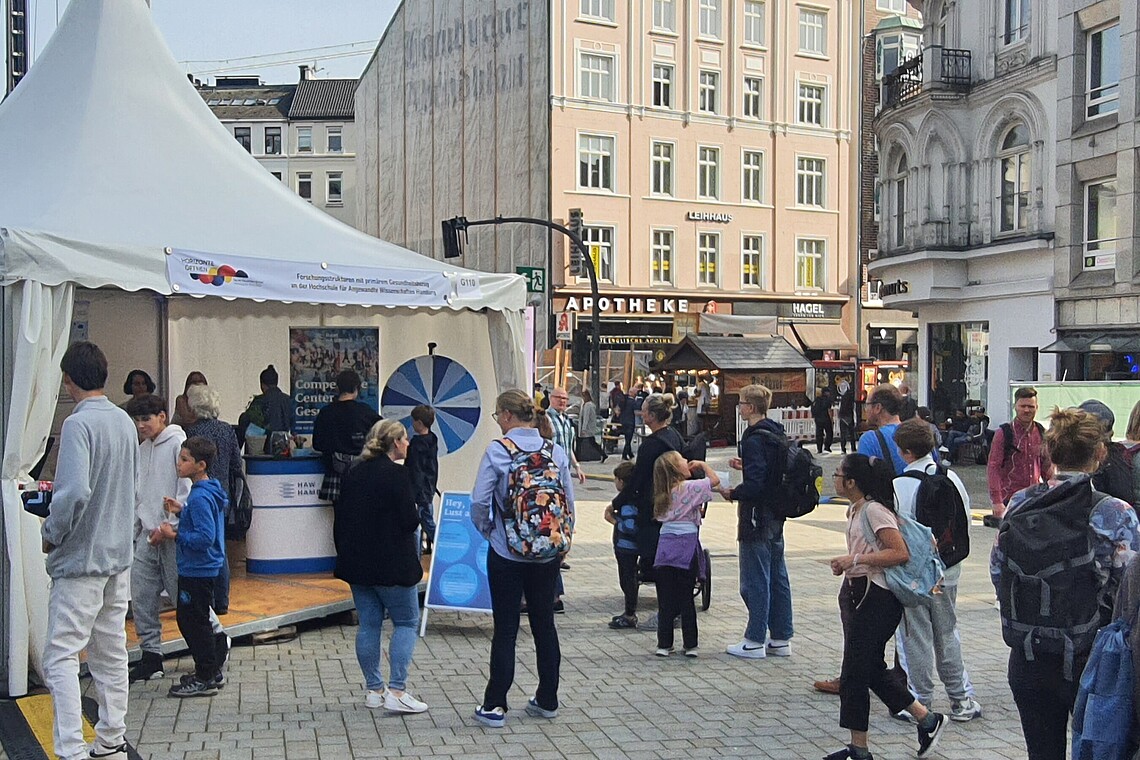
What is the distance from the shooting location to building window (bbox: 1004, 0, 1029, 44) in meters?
25.5

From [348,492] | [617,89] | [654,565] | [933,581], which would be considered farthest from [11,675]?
[617,89]

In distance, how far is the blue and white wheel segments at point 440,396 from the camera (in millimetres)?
11414

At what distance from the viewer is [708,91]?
44.3m

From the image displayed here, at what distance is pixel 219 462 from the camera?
869 centimetres

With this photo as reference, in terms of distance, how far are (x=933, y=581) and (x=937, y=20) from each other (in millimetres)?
25208

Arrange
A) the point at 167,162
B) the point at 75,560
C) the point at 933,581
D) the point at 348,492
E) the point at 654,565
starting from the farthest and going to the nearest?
the point at 167,162
the point at 654,565
the point at 348,492
the point at 933,581
the point at 75,560

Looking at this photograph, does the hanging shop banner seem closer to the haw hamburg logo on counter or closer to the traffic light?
the haw hamburg logo on counter

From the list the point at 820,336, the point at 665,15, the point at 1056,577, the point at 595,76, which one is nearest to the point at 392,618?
the point at 1056,577

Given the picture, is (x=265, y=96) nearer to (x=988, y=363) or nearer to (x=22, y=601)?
(x=988, y=363)

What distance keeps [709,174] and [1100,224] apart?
2167 centimetres

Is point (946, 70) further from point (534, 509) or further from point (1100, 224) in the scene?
point (534, 509)

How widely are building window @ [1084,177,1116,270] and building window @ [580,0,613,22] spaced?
Result: 22.2 m

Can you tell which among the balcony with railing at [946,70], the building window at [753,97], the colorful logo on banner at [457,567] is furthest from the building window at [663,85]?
the colorful logo on banner at [457,567]

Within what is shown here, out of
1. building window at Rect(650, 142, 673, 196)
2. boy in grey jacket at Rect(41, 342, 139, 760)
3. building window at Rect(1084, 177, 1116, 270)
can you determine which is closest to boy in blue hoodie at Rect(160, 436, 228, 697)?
boy in grey jacket at Rect(41, 342, 139, 760)
